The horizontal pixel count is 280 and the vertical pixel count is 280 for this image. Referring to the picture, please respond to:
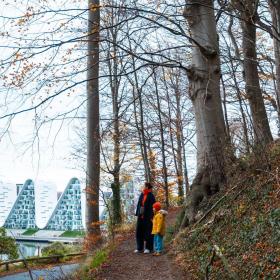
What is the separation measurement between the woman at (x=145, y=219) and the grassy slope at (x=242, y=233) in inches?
30.3

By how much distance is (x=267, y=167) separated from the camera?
800 cm

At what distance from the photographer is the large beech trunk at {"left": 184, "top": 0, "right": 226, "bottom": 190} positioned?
10.3m

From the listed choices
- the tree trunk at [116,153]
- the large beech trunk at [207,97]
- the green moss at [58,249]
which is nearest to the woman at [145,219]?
the large beech trunk at [207,97]

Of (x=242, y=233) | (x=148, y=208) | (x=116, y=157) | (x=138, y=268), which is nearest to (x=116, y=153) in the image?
(x=116, y=157)

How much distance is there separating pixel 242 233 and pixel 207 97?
466 cm

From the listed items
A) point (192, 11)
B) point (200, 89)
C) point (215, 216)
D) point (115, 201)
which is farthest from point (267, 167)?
point (115, 201)

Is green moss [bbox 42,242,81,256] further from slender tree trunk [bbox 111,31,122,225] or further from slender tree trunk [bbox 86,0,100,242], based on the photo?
slender tree trunk [bbox 86,0,100,242]

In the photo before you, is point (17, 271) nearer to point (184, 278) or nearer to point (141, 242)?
point (141, 242)

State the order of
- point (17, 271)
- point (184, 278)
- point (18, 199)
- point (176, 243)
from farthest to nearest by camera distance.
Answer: point (18, 199), point (17, 271), point (176, 243), point (184, 278)

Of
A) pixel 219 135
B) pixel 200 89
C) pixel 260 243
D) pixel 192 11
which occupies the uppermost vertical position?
pixel 192 11

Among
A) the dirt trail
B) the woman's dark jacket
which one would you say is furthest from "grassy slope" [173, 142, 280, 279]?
the woman's dark jacket

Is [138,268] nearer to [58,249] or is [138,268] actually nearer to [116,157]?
[116,157]

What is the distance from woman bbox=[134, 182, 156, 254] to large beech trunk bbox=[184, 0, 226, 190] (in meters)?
1.28

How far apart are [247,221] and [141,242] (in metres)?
4.00
